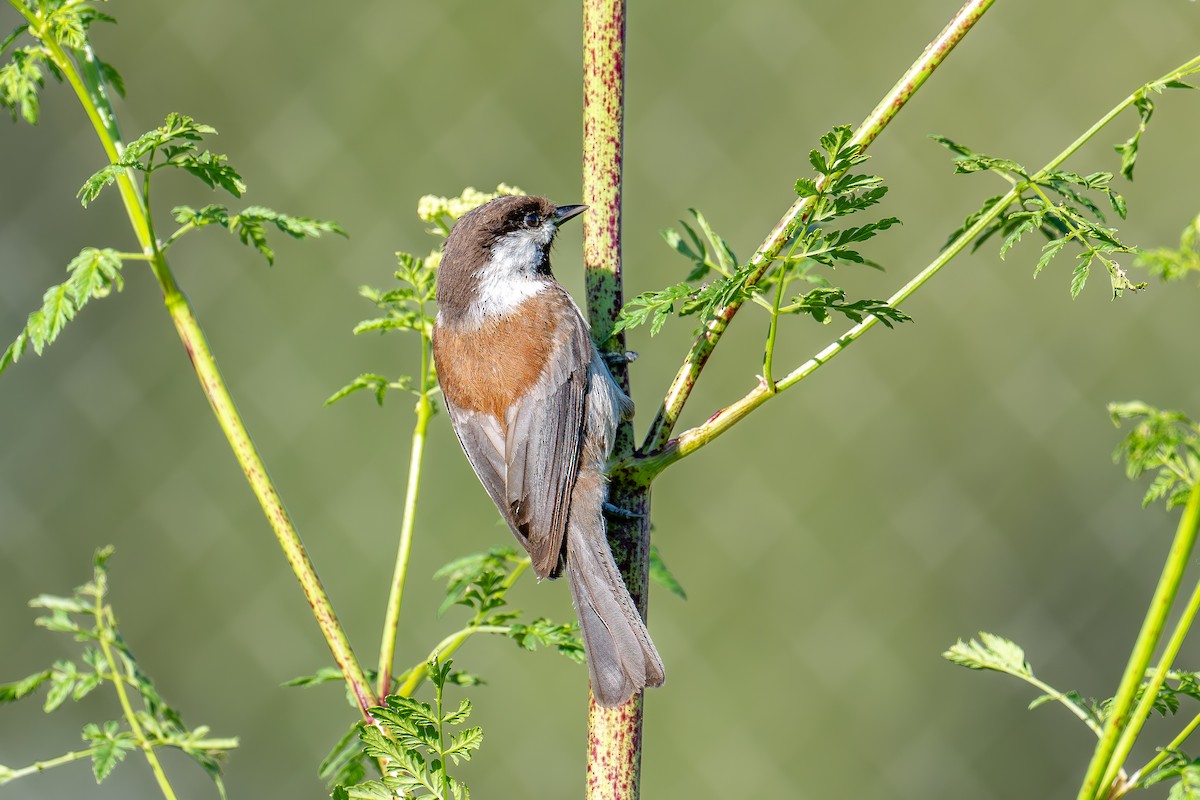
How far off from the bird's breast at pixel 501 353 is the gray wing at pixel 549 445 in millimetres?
28

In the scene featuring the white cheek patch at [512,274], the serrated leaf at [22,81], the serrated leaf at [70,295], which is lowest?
the white cheek patch at [512,274]

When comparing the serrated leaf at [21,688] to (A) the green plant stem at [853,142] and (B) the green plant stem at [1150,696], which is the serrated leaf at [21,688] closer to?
(A) the green plant stem at [853,142]

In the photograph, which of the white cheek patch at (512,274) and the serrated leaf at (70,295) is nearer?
the serrated leaf at (70,295)

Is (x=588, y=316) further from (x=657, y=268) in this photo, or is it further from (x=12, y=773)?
(x=657, y=268)

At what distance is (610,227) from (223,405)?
19.1 inches

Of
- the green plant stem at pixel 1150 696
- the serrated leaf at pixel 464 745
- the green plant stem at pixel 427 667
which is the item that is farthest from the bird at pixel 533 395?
the green plant stem at pixel 1150 696

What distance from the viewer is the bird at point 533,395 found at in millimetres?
1779

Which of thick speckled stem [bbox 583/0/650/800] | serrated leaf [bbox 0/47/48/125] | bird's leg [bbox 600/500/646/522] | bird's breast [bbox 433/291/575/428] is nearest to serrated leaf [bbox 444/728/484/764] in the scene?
thick speckled stem [bbox 583/0/650/800]

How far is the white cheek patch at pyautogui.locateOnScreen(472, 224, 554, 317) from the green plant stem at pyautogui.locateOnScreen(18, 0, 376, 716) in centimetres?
105

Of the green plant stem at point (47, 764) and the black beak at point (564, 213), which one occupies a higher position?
the black beak at point (564, 213)

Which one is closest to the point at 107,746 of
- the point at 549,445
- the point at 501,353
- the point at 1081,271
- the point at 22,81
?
the point at 22,81

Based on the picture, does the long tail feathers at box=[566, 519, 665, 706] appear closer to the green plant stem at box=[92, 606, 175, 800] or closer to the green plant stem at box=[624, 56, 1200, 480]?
the green plant stem at box=[624, 56, 1200, 480]

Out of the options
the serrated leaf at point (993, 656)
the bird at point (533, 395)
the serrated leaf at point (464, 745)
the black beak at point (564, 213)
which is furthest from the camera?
the black beak at point (564, 213)

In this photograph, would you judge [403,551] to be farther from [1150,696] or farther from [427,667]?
[1150,696]
